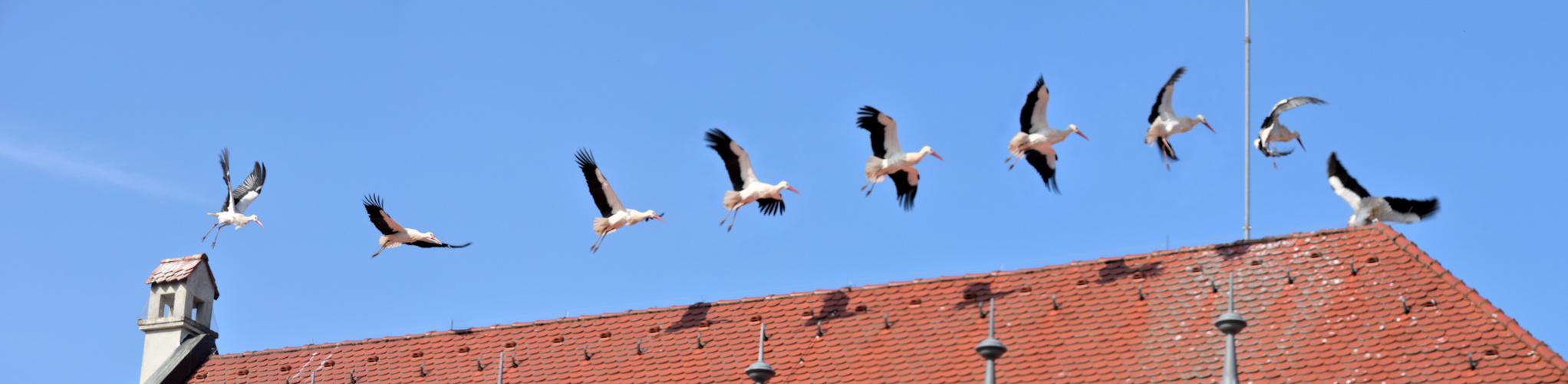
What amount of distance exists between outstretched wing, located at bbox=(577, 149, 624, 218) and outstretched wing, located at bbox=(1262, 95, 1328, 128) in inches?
393

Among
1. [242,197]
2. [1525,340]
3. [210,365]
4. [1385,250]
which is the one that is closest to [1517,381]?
[1525,340]

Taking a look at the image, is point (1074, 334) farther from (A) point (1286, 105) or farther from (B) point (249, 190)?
(B) point (249, 190)

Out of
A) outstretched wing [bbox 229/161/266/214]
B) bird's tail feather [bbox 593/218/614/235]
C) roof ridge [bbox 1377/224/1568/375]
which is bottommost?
roof ridge [bbox 1377/224/1568/375]

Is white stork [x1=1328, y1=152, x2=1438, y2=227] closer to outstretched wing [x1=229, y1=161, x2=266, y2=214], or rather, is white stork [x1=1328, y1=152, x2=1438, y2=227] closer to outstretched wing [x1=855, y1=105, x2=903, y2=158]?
outstretched wing [x1=855, y1=105, x2=903, y2=158]

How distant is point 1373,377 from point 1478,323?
69.1 inches

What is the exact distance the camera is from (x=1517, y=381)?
2209cm

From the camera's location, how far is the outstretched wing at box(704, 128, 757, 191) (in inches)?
1156

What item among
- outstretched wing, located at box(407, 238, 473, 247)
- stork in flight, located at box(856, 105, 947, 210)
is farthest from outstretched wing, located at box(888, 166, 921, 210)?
outstretched wing, located at box(407, 238, 473, 247)

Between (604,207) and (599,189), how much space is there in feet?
1.05

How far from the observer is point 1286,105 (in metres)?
28.8

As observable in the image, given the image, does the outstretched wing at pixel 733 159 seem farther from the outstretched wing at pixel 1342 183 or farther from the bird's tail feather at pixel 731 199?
the outstretched wing at pixel 1342 183

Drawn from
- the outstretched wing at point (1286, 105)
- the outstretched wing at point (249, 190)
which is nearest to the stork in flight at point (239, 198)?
the outstretched wing at point (249, 190)

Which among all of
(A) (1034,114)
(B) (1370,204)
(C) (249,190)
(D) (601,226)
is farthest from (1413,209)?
(C) (249,190)

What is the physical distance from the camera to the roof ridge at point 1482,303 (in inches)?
882
